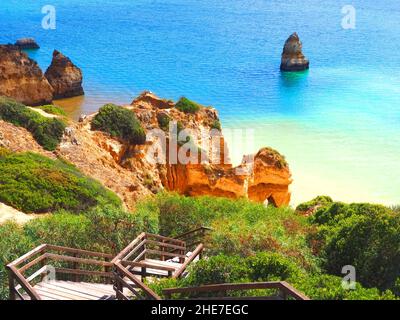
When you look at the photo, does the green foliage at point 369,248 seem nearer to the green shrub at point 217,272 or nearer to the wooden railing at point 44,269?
the green shrub at point 217,272

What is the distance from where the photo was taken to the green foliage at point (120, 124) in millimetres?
32031

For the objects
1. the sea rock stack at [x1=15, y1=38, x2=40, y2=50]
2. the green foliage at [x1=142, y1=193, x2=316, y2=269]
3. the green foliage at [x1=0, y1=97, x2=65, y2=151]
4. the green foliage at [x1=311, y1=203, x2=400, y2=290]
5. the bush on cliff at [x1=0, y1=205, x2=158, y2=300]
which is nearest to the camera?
the green foliage at [x1=311, y1=203, x2=400, y2=290]

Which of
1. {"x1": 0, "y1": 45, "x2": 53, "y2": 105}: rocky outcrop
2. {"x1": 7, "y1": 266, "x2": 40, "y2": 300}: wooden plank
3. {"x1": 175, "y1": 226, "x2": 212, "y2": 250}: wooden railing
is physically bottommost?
{"x1": 175, "y1": 226, "x2": 212, "y2": 250}: wooden railing

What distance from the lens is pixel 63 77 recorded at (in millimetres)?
60500

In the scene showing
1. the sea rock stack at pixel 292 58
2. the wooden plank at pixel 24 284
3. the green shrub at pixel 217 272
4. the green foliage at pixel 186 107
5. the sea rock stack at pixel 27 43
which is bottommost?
the green shrub at pixel 217 272

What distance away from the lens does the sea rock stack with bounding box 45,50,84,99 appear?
197 ft

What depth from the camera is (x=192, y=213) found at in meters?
20.9

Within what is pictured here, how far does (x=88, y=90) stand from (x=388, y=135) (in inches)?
1195

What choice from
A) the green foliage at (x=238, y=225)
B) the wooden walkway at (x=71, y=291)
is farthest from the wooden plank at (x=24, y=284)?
the green foliage at (x=238, y=225)

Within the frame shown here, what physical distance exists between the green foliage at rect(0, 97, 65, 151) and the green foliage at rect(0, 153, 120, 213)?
346cm

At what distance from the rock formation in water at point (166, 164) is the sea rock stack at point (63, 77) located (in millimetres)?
24662

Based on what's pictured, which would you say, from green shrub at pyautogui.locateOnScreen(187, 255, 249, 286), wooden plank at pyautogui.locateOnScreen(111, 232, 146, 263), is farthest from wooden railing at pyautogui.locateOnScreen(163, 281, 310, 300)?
wooden plank at pyautogui.locateOnScreen(111, 232, 146, 263)

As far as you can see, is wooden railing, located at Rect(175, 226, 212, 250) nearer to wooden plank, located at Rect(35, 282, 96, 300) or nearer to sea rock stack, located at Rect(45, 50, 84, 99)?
wooden plank, located at Rect(35, 282, 96, 300)
